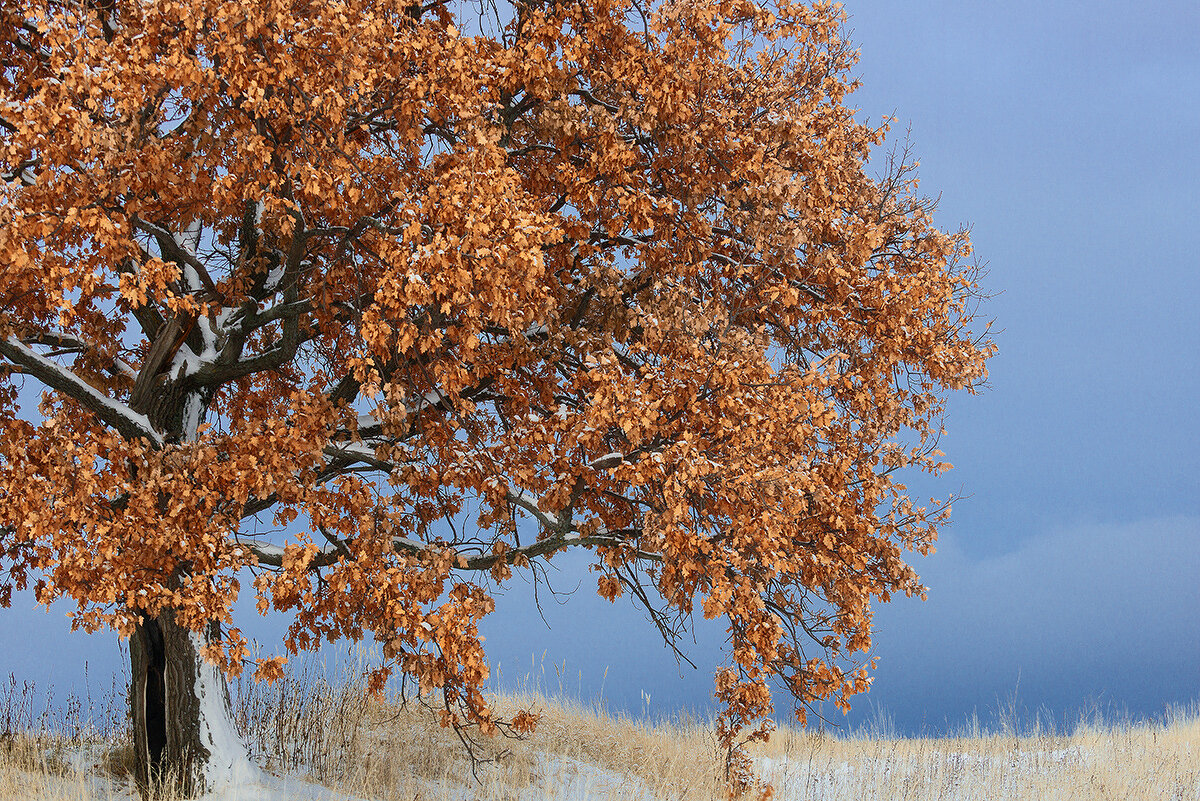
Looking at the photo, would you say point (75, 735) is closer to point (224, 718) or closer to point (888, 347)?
point (224, 718)

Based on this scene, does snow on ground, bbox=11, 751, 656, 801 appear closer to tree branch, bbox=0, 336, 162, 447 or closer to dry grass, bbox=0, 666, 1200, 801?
dry grass, bbox=0, 666, 1200, 801

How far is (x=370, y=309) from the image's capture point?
7.93 metres

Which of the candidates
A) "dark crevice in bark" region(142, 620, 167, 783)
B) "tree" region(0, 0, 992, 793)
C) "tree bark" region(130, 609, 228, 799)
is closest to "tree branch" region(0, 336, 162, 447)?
"tree" region(0, 0, 992, 793)

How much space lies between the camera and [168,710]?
36.6 ft

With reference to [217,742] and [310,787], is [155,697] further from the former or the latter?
[310,787]

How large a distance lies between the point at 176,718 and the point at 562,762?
19.7 feet

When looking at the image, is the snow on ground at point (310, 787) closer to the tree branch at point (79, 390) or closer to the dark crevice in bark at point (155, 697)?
the dark crevice in bark at point (155, 697)

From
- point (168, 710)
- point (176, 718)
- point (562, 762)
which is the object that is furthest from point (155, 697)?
point (562, 762)

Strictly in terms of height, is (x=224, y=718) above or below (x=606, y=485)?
below

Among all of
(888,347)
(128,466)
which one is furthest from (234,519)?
(888,347)

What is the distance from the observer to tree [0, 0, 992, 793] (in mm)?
7965

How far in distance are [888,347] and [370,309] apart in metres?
5.64

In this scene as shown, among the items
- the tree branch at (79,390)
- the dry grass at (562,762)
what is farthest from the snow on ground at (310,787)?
the tree branch at (79,390)

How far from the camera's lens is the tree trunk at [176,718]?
1105 cm
